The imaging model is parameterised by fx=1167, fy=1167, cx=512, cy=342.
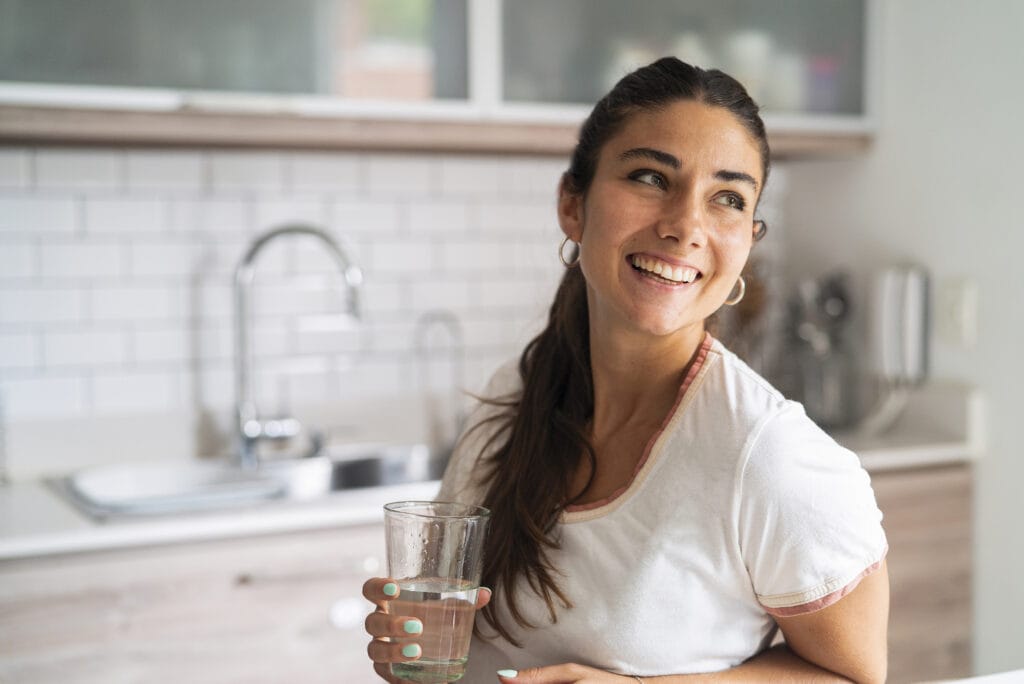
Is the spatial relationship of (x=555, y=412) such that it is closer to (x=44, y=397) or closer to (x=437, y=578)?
(x=437, y=578)

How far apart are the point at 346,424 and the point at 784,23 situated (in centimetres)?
148

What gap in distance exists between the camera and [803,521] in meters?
1.11

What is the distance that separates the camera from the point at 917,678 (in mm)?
Answer: 2725

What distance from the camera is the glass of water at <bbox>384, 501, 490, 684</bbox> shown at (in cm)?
109

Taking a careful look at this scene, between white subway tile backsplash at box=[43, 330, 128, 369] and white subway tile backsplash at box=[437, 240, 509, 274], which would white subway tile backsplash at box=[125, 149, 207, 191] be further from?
white subway tile backsplash at box=[437, 240, 509, 274]

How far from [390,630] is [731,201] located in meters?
0.57

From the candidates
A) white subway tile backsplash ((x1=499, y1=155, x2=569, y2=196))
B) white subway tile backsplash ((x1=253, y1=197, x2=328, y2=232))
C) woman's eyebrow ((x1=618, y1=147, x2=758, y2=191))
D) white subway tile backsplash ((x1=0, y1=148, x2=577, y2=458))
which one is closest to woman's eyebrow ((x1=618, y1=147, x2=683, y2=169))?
woman's eyebrow ((x1=618, y1=147, x2=758, y2=191))

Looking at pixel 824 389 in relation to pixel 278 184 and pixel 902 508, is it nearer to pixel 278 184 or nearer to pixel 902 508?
pixel 902 508

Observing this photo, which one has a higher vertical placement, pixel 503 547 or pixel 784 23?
pixel 784 23

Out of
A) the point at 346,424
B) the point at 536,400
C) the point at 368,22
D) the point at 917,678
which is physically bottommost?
the point at 917,678

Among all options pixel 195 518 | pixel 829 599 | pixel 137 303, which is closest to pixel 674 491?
pixel 829 599

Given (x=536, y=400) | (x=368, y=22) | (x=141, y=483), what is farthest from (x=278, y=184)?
(x=536, y=400)

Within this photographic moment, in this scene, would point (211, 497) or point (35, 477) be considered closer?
point (211, 497)

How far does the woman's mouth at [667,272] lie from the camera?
3.98 feet
